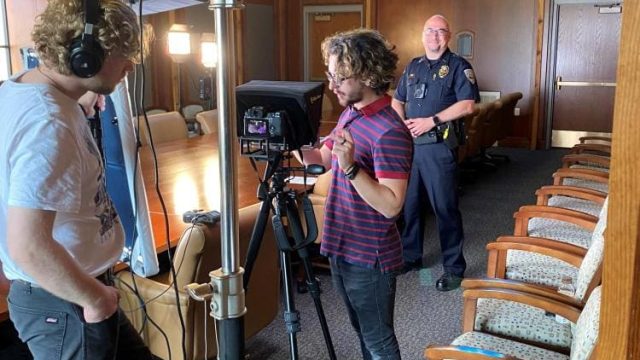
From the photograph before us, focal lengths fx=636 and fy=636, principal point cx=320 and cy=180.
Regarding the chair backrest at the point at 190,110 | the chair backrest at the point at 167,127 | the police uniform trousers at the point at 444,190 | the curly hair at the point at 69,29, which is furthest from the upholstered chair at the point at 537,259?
the chair backrest at the point at 190,110

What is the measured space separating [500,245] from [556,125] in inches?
234

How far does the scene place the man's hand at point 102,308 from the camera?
4.09ft

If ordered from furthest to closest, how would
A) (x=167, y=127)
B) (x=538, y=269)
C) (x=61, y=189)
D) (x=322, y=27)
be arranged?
1. (x=322, y=27)
2. (x=167, y=127)
3. (x=538, y=269)
4. (x=61, y=189)

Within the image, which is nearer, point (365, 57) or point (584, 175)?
point (365, 57)

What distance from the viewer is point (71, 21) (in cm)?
120

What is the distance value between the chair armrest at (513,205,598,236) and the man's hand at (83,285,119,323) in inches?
80.0

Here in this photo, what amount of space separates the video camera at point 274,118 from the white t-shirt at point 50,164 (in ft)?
1.71

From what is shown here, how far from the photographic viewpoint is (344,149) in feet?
5.36

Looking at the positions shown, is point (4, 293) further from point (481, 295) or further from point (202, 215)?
point (481, 295)

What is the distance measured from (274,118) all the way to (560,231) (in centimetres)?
175

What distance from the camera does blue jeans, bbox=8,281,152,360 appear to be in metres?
1.31

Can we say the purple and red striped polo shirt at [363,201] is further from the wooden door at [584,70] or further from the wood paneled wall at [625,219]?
the wooden door at [584,70]

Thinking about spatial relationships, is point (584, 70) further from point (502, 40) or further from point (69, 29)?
point (69, 29)

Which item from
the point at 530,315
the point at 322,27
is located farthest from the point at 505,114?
the point at 530,315
